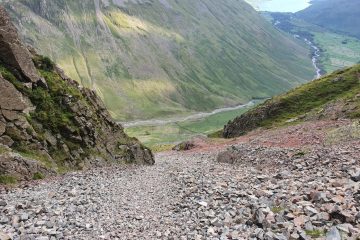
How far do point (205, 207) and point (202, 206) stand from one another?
38 cm

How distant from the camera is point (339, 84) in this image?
105438mm

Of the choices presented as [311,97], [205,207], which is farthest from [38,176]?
[311,97]

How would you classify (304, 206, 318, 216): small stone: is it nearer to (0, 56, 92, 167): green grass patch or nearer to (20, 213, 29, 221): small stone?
(20, 213, 29, 221): small stone

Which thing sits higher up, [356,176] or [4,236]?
[4,236]

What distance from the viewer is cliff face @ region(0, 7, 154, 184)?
122 feet

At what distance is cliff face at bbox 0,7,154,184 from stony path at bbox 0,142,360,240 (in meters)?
3.87

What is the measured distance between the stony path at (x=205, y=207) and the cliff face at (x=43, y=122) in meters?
3.87

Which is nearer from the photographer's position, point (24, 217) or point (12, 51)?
point (24, 217)

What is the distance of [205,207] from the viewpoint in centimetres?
2594

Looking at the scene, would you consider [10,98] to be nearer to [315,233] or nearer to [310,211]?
[310,211]

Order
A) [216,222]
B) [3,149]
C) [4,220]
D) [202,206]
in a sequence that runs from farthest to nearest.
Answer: [3,149] → [202,206] → [4,220] → [216,222]

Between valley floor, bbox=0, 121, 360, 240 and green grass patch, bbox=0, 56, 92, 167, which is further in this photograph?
green grass patch, bbox=0, 56, 92, 167

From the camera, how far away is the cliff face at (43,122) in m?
37.1

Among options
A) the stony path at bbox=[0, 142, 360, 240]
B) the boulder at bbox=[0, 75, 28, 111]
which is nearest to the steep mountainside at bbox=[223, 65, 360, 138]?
the stony path at bbox=[0, 142, 360, 240]
